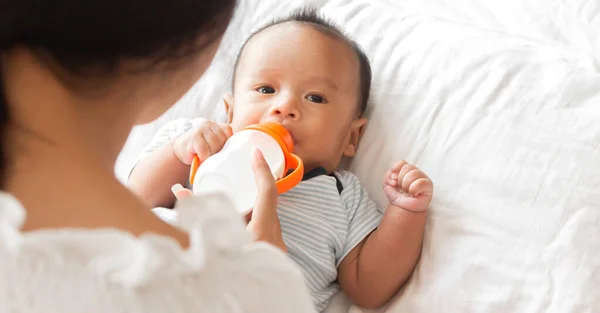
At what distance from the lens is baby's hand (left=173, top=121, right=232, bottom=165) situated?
100 centimetres

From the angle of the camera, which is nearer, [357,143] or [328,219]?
[328,219]

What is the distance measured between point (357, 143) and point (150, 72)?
0.67 m

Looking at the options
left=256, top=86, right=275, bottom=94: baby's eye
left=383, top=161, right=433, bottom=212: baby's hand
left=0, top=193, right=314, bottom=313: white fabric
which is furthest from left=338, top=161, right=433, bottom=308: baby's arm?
left=0, top=193, right=314, bottom=313: white fabric

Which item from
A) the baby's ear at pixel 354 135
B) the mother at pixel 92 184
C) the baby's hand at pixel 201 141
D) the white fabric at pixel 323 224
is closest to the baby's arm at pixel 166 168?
the baby's hand at pixel 201 141

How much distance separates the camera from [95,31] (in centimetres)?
45

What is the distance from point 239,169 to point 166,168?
26cm

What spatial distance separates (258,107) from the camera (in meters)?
1.07

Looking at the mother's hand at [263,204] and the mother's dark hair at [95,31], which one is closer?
the mother's dark hair at [95,31]

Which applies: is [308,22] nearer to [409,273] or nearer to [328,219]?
[328,219]

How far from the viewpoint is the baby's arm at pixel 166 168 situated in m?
1.07

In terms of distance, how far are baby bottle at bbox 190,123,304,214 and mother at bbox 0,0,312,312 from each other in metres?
0.36

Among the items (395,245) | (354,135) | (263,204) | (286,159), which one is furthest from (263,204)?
(354,135)

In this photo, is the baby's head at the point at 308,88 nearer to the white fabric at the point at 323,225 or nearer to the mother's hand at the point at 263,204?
the white fabric at the point at 323,225

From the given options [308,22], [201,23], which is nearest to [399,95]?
[308,22]
